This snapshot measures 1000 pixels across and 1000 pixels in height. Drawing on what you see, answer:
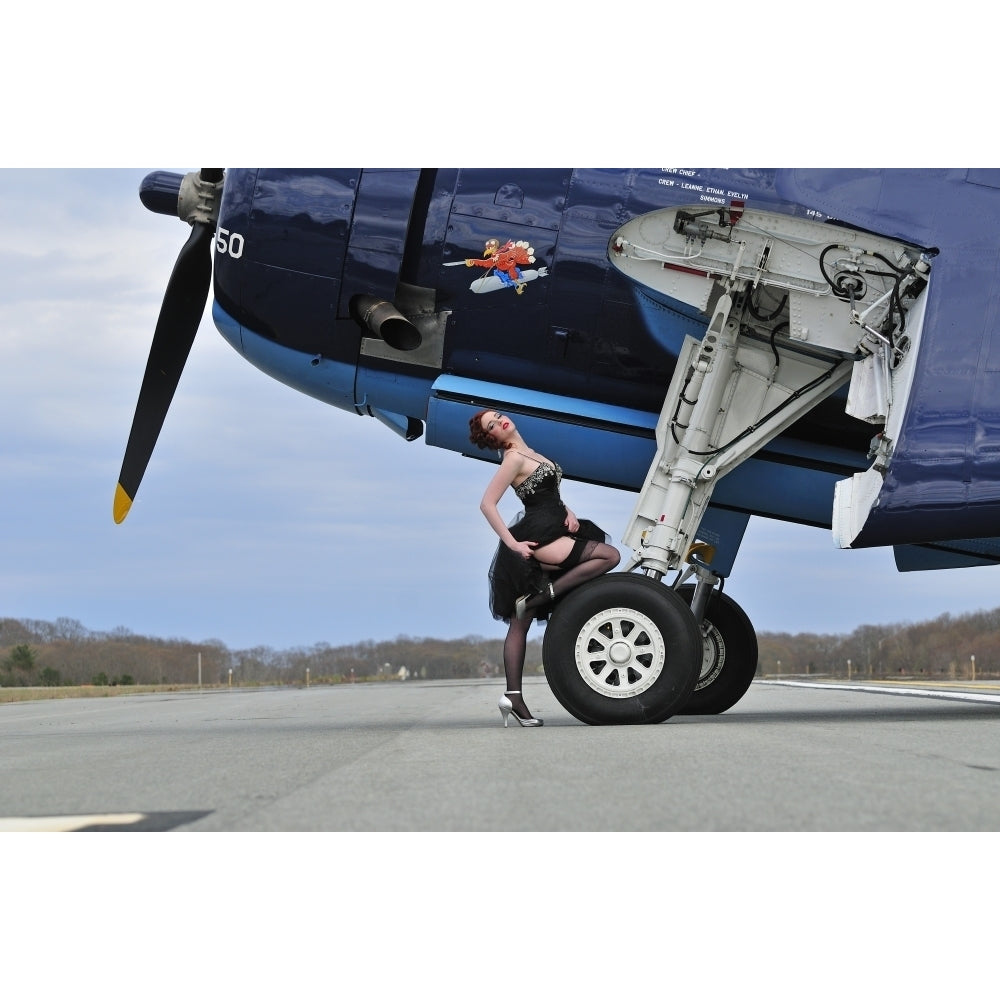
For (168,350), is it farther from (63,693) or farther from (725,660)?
(63,693)

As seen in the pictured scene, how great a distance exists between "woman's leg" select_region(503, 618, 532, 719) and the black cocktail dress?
0.26 ft

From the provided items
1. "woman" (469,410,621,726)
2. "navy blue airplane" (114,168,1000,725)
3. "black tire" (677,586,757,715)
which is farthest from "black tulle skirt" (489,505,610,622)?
"black tire" (677,586,757,715)

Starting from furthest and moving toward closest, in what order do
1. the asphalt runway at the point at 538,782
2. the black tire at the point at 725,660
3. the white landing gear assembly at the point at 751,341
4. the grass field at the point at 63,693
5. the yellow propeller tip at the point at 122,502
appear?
the grass field at the point at 63,693 → the yellow propeller tip at the point at 122,502 → the black tire at the point at 725,660 → the white landing gear assembly at the point at 751,341 → the asphalt runway at the point at 538,782

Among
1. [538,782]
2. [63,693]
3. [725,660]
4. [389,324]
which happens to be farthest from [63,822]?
[63,693]

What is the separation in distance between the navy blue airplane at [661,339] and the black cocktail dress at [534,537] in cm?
26

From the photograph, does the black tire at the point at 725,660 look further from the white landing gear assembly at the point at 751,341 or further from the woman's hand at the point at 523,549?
the woman's hand at the point at 523,549

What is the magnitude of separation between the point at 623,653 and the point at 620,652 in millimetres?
19

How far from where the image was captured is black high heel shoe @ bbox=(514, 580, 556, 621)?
7074 millimetres

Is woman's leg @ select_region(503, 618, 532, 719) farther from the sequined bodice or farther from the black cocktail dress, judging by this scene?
the sequined bodice

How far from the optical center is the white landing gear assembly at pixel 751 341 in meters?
7.45

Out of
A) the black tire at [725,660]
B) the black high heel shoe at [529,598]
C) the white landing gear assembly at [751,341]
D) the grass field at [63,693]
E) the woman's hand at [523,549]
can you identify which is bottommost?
the grass field at [63,693]

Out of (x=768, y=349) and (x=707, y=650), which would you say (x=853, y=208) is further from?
(x=707, y=650)

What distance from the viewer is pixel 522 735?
20.3 ft

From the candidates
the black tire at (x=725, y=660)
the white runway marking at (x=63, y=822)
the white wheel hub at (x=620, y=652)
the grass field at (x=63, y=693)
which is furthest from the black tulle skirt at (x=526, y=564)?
the grass field at (x=63, y=693)
